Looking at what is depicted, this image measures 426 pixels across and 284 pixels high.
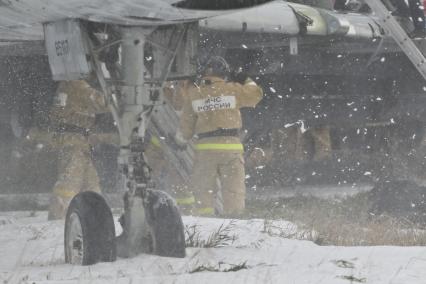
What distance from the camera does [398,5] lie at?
11492mm

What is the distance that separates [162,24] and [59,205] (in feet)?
13.7

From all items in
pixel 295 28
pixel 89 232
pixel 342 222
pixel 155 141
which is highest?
pixel 295 28

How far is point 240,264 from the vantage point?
5.59 meters

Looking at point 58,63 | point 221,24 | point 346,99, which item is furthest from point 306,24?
point 58,63

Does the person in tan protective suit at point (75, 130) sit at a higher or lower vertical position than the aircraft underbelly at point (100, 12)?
lower

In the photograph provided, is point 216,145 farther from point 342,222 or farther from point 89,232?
point 89,232

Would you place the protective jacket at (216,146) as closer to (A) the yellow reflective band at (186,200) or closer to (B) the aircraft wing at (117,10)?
(A) the yellow reflective band at (186,200)

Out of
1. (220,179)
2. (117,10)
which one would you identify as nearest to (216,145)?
(220,179)

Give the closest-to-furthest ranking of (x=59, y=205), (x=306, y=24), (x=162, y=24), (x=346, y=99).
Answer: (x=162, y=24)
(x=59, y=205)
(x=306, y=24)
(x=346, y=99)

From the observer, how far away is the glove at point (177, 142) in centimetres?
1066

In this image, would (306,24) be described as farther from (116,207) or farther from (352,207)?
(116,207)

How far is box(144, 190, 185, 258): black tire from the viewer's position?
6.04m

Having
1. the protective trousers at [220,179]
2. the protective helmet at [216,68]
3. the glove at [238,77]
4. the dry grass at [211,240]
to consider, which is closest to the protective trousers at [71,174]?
the protective trousers at [220,179]

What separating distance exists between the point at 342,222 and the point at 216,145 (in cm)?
185
